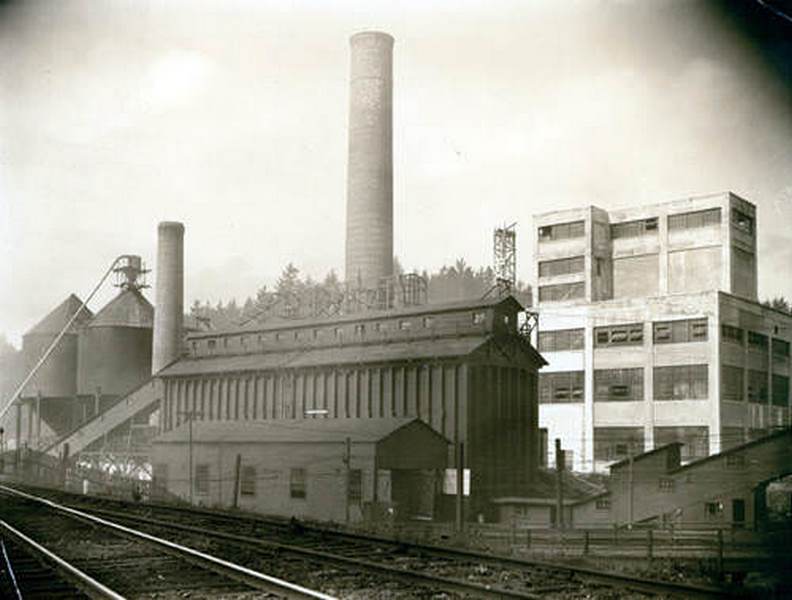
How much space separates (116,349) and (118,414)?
7561mm

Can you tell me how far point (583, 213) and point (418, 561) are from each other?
40.7m

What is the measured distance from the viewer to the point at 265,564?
12312 mm

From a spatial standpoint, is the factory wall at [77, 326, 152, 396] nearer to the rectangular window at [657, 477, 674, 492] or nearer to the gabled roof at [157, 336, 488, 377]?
the gabled roof at [157, 336, 488, 377]

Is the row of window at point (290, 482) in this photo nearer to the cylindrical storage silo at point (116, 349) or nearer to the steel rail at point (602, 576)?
the steel rail at point (602, 576)

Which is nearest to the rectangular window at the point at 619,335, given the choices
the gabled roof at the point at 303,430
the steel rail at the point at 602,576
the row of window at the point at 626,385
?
the row of window at the point at 626,385

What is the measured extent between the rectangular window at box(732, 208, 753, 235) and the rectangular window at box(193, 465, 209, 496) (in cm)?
2856

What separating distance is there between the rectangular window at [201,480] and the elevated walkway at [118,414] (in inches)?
559

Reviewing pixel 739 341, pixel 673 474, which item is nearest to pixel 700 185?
pixel 739 341

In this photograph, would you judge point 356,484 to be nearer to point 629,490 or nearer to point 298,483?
point 298,483

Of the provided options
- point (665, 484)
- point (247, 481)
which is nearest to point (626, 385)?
point (665, 484)

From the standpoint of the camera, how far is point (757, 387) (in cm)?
4241

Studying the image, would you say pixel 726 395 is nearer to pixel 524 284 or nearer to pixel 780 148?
pixel 780 148

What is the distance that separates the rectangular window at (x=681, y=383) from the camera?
41188 millimetres

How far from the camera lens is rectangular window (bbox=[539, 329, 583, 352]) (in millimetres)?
46125
